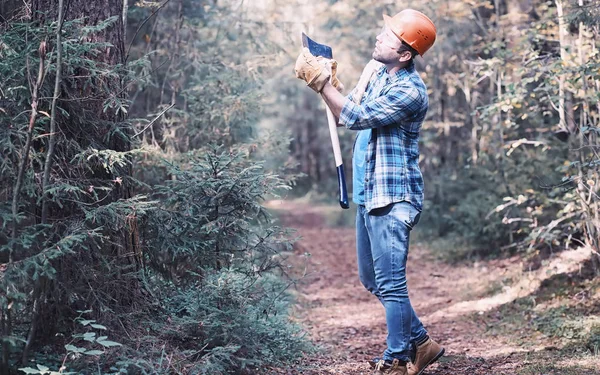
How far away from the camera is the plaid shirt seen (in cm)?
392

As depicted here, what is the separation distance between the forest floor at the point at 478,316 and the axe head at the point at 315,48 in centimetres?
135

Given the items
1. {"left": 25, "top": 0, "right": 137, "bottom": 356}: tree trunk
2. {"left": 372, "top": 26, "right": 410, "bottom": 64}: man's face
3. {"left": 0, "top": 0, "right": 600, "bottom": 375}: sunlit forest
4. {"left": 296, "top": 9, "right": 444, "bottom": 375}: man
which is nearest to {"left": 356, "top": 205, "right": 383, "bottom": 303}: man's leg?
{"left": 296, "top": 9, "right": 444, "bottom": 375}: man

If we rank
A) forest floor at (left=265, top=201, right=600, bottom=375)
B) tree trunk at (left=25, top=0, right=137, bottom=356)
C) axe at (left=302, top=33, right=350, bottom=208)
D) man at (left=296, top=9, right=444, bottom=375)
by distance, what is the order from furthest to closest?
forest floor at (left=265, top=201, right=600, bottom=375) → axe at (left=302, top=33, right=350, bottom=208) → man at (left=296, top=9, right=444, bottom=375) → tree trunk at (left=25, top=0, right=137, bottom=356)

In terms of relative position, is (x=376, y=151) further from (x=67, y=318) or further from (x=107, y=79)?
(x=67, y=318)

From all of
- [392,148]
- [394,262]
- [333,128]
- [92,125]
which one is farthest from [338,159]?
[92,125]

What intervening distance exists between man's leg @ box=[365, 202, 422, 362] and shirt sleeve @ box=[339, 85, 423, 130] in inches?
21.7

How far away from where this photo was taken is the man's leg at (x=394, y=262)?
13.2ft

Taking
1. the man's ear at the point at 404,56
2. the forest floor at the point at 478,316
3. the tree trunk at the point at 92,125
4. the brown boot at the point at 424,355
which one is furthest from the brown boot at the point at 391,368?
the man's ear at the point at 404,56

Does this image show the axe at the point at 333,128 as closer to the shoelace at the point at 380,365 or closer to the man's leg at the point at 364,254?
the man's leg at the point at 364,254

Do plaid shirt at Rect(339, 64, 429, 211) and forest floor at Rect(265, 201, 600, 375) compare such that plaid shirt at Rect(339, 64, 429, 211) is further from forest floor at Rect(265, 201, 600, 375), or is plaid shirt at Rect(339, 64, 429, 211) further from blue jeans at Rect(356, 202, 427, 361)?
forest floor at Rect(265, 201, 600, 375)

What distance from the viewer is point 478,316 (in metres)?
7.11

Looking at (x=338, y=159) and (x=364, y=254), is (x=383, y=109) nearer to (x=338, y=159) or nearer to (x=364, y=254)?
(x=338, y=159)

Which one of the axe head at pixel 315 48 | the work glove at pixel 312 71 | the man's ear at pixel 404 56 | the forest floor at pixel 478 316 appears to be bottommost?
the forest floor at pixel 478 316

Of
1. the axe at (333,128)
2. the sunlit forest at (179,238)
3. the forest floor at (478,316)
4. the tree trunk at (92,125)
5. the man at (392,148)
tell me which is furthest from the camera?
the forest floor at (478,316)
